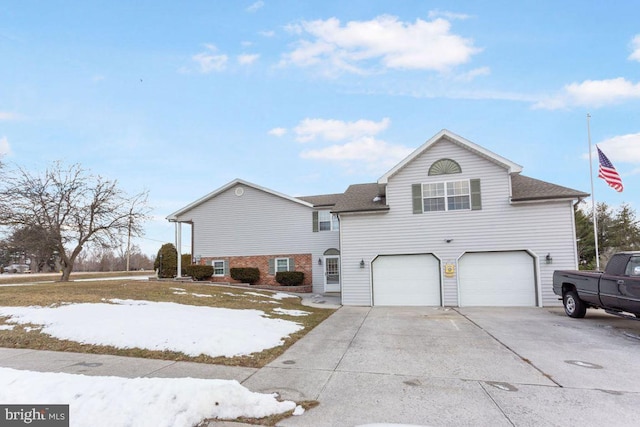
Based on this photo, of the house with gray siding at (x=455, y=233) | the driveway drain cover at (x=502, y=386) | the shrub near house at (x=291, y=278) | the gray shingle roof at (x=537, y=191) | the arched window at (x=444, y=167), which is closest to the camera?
the driveway drain cover at (x=502, y=386)

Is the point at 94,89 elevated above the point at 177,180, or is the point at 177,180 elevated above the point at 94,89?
the point at 94,89

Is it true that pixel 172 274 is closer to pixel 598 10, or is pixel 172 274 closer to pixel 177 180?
pixel 177 180

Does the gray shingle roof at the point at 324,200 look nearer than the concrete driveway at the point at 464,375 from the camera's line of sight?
No

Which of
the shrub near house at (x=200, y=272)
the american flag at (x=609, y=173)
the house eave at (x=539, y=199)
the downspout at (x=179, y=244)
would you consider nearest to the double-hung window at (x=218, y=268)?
the shrub near house at (x=200, y=272)

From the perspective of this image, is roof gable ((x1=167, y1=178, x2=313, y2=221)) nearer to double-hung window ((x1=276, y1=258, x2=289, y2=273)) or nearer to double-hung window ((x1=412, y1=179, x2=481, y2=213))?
double-hung window ((x1=276, y1=258, x2=289, y2=273))

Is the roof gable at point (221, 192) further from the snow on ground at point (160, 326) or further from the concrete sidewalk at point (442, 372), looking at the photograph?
the concrete sidewalk at point (442, 372)

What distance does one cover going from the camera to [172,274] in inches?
1112

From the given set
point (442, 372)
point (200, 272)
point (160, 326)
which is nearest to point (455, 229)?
point (442, 372)

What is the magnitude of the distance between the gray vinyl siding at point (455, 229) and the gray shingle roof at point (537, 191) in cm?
36

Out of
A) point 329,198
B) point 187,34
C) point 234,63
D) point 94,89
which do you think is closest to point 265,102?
point 234,63

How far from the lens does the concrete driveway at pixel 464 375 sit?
405cm

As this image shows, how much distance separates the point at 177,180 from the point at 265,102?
890 cm

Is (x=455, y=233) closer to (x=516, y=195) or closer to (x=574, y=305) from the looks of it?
(x=516, y=195)

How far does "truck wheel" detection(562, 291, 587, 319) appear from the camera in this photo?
10.7 meters
